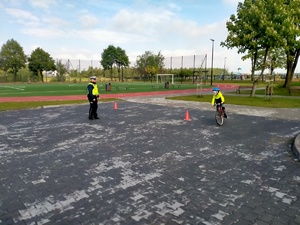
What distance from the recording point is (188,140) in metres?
7.45

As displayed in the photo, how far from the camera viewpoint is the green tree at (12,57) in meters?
56.7

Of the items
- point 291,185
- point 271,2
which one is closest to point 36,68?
point 271,2

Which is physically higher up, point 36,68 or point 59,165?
point 36,68

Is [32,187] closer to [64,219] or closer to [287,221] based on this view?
[64,219]

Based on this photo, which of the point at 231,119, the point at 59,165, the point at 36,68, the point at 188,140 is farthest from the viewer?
the point at 36,68

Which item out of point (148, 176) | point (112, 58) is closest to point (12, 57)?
point (112, 58)

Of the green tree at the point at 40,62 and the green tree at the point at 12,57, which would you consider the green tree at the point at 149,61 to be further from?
the green tree at the point at 12,57

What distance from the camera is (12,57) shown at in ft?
186

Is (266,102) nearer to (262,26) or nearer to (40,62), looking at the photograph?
(262,26)

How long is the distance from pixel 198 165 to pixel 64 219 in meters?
3.06

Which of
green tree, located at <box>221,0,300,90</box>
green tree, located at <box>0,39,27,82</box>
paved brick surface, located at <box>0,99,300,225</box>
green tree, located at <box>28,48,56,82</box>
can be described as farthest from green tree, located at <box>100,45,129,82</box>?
paved brick surface, located at <box>0,99,300,225</box>

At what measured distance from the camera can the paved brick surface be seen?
11.0ft

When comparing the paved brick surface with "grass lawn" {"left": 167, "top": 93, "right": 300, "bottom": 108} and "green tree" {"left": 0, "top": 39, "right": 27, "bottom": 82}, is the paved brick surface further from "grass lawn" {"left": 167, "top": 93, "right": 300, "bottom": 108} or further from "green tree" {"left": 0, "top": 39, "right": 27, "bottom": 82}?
"green tree" {"left": 0, "top": 39, "right": 27, "bottom": 82}

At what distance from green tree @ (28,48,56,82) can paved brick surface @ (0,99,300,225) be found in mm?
52242
